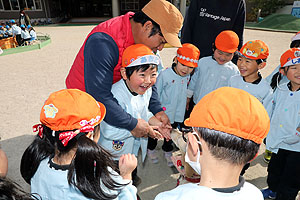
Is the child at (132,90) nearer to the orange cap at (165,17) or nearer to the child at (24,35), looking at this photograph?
the orange cap at (165,17)

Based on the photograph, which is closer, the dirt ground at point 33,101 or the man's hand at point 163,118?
the man's hand at point 163,118

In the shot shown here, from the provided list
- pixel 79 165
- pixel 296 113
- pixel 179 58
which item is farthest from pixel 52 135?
pixel 296 113

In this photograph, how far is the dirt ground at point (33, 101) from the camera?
9.22 ft

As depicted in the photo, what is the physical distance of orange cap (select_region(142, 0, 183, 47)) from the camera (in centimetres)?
179

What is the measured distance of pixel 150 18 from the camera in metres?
1.82

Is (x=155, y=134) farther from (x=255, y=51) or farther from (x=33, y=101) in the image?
(x=33, y=101)

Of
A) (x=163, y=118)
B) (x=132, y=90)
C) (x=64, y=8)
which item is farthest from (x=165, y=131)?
(x=64, y=8)

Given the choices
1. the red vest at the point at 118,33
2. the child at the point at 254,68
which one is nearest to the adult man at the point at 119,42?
the red vest at the point at 118,33

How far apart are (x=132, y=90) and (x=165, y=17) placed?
0.77m

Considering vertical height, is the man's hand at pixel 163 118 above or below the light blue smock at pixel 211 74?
below

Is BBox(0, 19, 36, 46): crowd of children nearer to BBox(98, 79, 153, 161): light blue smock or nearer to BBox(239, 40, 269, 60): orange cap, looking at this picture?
BBox(98, 79, 153, 161): light blue smock

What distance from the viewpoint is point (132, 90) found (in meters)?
2.10

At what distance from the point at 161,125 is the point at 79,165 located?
123cm

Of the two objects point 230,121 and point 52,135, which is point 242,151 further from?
point 52,135
